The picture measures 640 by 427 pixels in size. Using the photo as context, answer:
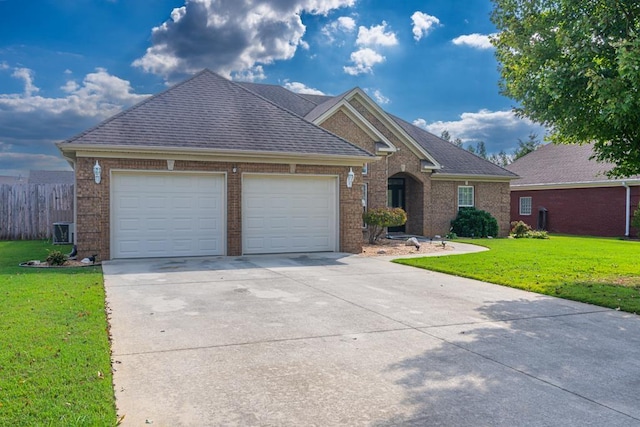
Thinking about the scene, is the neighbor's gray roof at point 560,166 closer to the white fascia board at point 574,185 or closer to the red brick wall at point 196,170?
the white fascia board at point 574,185

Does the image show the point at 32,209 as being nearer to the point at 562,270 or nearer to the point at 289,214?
the point at 289,214

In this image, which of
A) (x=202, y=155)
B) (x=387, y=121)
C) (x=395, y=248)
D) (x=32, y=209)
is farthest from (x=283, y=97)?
(x=32, y=209)

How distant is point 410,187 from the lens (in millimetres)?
23422

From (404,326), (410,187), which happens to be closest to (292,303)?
(404,326)

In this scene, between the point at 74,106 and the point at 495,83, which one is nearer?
the point at 495,83

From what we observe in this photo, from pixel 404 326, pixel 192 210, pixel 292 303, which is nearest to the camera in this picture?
pixel 404 326

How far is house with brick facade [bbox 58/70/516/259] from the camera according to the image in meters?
12.9

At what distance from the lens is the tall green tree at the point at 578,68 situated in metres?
7.78

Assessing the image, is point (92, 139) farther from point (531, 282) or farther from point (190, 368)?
point (531, 282)

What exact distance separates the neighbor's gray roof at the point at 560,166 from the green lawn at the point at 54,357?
26.6 m

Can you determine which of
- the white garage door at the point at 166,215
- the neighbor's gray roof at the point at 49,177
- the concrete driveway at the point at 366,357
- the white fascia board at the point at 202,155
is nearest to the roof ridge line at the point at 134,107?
the white fascia board at the point at 202,155

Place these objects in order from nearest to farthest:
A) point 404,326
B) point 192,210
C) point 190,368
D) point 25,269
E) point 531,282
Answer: point 190,368 → point 404,326 → point 531,282 → point 25,269 → point 192,210

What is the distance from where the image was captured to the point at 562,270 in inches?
478

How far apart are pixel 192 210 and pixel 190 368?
9.48m
